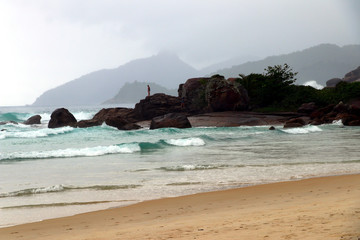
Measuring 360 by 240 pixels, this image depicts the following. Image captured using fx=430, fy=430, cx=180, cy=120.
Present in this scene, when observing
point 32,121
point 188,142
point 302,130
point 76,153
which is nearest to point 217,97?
point 302,130

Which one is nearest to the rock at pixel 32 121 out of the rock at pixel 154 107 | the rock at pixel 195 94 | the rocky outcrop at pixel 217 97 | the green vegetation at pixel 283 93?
the rock at pixel 154 107

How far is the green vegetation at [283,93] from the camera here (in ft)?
175

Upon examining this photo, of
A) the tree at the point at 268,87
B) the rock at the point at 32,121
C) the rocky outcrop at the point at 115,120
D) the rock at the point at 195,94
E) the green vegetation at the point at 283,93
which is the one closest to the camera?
the rocky outcrop at the point at 115,120

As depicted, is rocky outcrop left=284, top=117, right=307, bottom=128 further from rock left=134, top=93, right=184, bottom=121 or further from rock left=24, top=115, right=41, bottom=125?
rock left=24, top=115, right=41, bottom=125

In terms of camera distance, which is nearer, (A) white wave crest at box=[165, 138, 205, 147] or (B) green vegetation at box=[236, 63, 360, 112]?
(A) white wave crest at box=[165, 138, 205, 147]

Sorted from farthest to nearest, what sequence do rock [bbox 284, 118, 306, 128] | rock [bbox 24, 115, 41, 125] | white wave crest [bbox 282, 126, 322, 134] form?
rock [bbox 24, 115, 41, 125]
rock [bbox 284, 118, 306, 128]
white wave crest [bbox 282, 126, 322, 134]

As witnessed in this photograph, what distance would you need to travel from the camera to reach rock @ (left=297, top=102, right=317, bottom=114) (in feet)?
163

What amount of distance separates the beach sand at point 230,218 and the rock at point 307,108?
39670 millimetres

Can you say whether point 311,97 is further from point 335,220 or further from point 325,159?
point 335,220

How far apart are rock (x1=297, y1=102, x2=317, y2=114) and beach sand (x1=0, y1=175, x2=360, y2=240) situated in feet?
130

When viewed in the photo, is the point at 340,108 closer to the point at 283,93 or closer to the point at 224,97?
the point at 283,93

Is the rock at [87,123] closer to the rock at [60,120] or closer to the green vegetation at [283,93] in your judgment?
the rock at [60,120]

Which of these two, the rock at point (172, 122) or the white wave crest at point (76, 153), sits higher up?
the rock at point (172, 122)

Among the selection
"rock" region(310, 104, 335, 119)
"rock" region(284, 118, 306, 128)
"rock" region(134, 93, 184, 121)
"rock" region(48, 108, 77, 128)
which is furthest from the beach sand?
"rock" region(134, 93, 184, 121)
